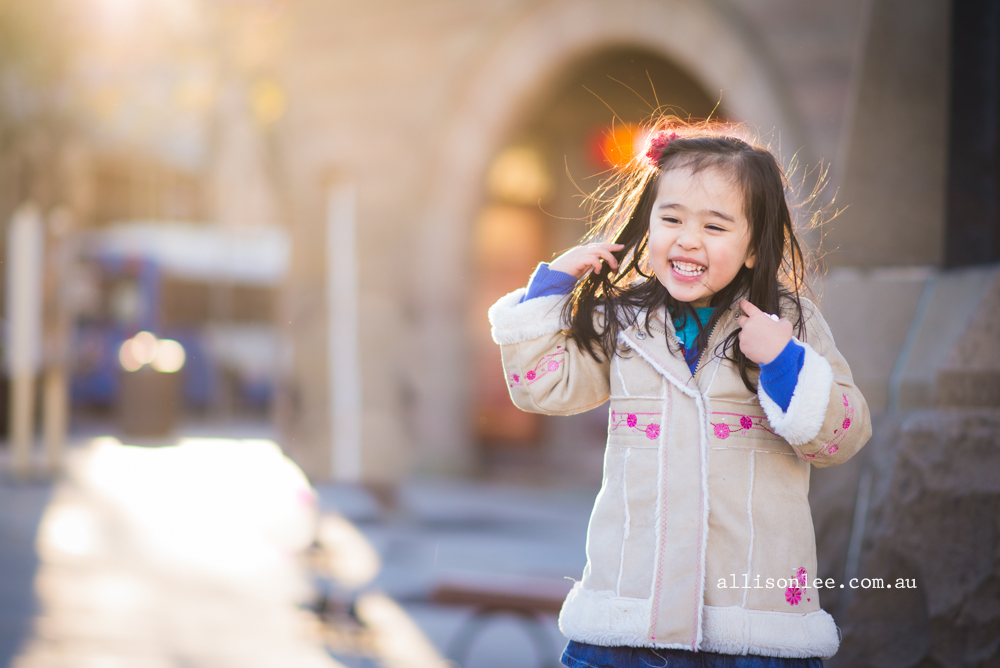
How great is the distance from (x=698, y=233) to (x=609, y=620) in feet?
2.56

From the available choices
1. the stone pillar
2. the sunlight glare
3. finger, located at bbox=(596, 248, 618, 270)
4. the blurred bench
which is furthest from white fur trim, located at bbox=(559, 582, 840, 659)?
the sunlight glare

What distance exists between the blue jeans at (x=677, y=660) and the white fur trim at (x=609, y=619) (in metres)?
0.03

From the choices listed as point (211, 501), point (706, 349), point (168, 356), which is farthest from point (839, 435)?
point (168, 356)

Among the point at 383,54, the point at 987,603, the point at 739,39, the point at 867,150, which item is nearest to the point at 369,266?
the point at 383,54

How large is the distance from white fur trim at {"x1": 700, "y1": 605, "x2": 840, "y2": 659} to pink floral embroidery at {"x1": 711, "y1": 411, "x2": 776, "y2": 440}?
13.4 inches

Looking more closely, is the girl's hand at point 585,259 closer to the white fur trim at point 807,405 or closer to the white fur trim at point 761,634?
the white fur trim at point 807,405

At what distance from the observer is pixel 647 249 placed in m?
2.13

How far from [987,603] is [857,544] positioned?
15.7 inches

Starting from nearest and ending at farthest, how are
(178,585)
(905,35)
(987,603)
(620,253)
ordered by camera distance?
(620,253)
(987,603)
(905,35)
(178,585)

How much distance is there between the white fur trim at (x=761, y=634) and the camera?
192 cm

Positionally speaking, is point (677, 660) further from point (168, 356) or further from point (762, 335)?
point (168, 356)

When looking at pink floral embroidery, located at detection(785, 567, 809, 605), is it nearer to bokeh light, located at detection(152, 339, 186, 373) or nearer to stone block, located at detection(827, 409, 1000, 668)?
stone block, located at detection(827, 409, 1000, 668)

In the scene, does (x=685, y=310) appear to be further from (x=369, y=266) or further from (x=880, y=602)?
(x=369, y=266)

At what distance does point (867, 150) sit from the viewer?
10.9 feet
